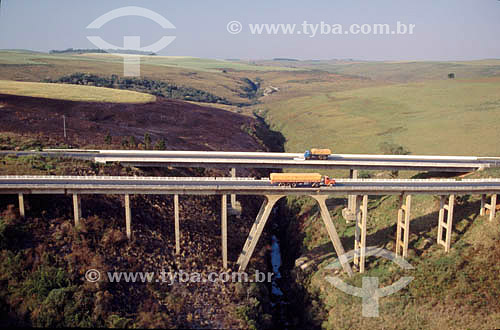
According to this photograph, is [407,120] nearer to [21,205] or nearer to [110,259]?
[110,259]

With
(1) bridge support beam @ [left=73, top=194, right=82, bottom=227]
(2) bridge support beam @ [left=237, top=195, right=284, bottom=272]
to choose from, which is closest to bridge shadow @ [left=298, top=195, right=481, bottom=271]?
(2) bridge support beam @ [left=237, top=195, right=284, bottom=272]

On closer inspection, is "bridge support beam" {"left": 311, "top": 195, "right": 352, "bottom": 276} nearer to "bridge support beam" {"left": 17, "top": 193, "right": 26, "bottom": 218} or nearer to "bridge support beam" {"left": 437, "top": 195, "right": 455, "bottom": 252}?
"bridge support beam" {"left": 437, "top": 195, "right": 455, "bottom": 252}

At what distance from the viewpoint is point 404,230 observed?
5406 centimetres

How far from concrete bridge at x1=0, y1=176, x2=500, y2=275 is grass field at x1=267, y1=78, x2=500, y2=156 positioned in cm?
4054

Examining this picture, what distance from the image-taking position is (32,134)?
262 feet

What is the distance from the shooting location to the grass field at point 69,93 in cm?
11732

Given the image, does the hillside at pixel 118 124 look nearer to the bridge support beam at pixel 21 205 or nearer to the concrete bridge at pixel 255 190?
the bridge support beam at pixel 21 205

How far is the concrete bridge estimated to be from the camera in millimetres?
50625

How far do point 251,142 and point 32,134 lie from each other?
5688 cm

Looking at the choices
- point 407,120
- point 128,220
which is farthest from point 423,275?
point 407,120

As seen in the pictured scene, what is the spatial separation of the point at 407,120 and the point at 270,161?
276ft

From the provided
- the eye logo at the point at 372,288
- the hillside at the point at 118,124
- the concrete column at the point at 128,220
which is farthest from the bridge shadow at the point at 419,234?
the hillside at the point at 118,124

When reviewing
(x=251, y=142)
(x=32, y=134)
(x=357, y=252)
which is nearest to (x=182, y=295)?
(x=357, y=252)

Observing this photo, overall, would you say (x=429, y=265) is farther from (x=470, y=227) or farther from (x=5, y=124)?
(x=5, y=124)
